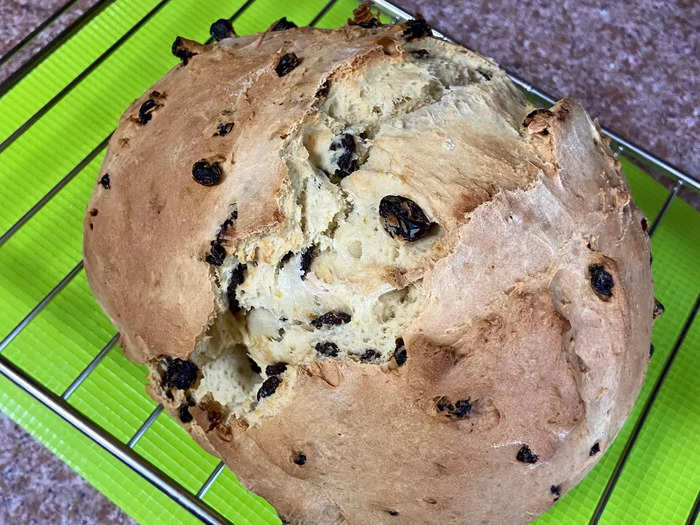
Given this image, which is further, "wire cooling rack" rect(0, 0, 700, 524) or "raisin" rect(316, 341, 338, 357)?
"wire cooling rack" rect(0, 0, 700, 524)

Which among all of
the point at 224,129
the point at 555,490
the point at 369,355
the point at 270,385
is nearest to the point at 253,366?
the point at 270,385

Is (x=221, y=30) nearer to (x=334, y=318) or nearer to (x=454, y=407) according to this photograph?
(x=334, y=318)

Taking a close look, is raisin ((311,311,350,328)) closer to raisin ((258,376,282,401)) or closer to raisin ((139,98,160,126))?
raisin ((258,376,282,401))

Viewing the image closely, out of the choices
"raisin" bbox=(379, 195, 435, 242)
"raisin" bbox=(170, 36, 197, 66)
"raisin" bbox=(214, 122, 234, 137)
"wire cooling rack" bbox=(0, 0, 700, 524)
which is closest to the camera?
"raisin" bbox=(379, 195, 435, 242)

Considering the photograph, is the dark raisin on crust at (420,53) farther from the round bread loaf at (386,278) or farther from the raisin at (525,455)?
the raisin at (525,455)

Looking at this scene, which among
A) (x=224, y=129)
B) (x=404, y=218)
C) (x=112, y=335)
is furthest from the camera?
(x=112, y=335)

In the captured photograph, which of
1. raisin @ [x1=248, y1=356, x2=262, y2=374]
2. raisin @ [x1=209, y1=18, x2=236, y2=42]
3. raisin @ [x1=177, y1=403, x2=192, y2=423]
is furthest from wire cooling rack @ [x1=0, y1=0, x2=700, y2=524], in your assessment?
raisin @ [x1=209, y1=18, x2=236, y2=42]
